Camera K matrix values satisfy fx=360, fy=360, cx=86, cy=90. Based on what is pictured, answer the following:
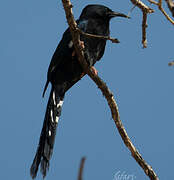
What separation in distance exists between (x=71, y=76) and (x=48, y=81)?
30 centimetres

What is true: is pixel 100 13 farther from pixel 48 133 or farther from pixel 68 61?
pixel 48 133

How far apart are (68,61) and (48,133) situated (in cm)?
93

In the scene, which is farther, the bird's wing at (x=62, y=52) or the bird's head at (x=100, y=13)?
the bird's head at (x=100, y=13)

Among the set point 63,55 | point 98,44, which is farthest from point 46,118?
point 98,44

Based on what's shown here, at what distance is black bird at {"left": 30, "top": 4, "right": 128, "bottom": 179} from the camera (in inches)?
173

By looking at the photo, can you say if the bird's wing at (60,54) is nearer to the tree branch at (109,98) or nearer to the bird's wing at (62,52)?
the bird's wing at (62,52)

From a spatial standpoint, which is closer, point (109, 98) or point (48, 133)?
point (109, 98)

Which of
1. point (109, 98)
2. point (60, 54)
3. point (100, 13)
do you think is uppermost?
point (100, 13)

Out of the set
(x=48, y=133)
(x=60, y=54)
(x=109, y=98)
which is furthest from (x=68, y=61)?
(x=109, y=98)

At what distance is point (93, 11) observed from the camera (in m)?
4.74

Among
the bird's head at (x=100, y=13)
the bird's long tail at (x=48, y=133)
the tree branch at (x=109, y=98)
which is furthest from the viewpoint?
the bird's head at (x=100, y=13)

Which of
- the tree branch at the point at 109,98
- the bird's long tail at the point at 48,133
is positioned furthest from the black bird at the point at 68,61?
the tree branch at the point at 109,98

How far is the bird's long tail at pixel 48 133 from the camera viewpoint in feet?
12.7

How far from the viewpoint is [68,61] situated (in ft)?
14.8
